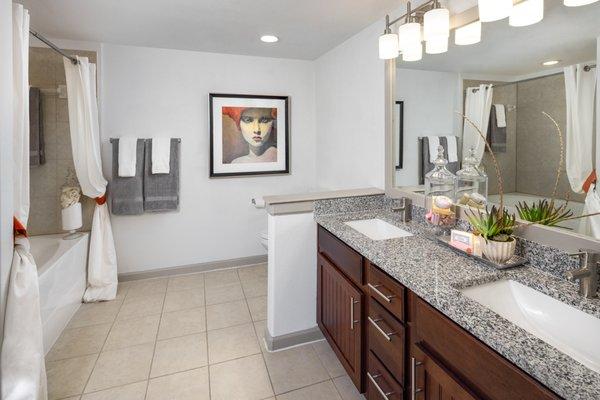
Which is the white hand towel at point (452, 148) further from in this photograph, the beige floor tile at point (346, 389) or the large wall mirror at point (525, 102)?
the beige floor tile at point (346, 389)

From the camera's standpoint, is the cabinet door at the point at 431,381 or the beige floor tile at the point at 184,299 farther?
the beige floor tile at the point at 184,299

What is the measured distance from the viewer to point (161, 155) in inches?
123

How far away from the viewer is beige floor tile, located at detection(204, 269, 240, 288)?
10.5 ft

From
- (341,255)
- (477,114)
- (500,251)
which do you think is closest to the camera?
(500,251)

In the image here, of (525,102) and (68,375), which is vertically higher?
(525,102)

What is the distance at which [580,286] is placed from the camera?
1.08 meters

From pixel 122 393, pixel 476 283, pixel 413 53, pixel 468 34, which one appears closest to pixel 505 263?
pixel 476 283

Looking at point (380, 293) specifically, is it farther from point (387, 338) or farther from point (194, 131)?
point (194, 131)

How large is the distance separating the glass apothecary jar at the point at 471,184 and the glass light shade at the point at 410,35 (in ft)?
2.20

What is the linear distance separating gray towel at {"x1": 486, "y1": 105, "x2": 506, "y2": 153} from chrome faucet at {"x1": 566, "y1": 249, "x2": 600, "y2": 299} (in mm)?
616

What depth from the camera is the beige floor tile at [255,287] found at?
2.96 metres

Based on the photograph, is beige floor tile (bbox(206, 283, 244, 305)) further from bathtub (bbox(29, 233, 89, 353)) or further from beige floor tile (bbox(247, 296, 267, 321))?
bathtub (bbox(29, 233, 89, 353))

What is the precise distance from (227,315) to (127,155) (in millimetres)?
1700

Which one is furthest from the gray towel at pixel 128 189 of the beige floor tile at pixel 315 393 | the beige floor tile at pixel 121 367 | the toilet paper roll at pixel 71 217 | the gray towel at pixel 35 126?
the beige floor tile at pixel 315 393
